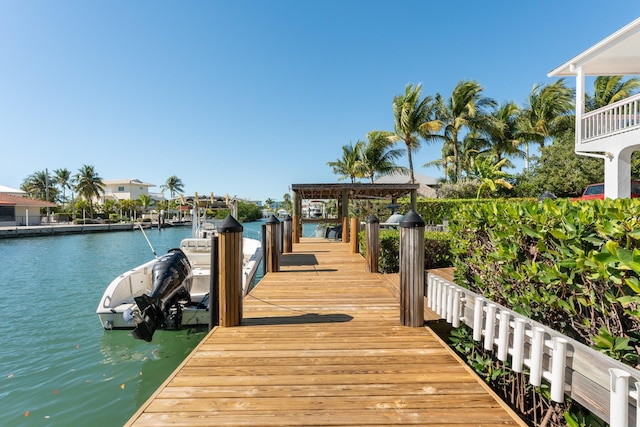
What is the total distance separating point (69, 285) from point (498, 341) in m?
14.2

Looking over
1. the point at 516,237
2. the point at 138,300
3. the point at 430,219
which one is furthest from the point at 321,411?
the point at 430,219

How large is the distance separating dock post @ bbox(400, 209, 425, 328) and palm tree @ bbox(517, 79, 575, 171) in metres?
28.9

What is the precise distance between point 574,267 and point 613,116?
10.8 metres

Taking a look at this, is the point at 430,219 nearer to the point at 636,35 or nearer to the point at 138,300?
the point at 636,35

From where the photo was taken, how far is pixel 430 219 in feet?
61.1

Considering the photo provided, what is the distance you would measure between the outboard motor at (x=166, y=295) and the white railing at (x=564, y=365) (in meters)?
4.56

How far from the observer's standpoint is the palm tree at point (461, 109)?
966 inches

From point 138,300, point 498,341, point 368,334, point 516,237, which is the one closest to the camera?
point 498,341

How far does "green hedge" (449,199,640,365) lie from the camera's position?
189 cm

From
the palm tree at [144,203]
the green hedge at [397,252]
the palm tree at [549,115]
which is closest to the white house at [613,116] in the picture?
the green hedge at [397,252]

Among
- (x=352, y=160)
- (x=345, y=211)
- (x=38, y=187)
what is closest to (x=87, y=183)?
(x=38, y=187)

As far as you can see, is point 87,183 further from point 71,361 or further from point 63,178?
point 71,361

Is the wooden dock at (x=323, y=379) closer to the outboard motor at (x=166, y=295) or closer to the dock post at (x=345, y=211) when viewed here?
the outboard motor at (x=166, y=295)

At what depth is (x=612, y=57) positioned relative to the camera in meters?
9.48
